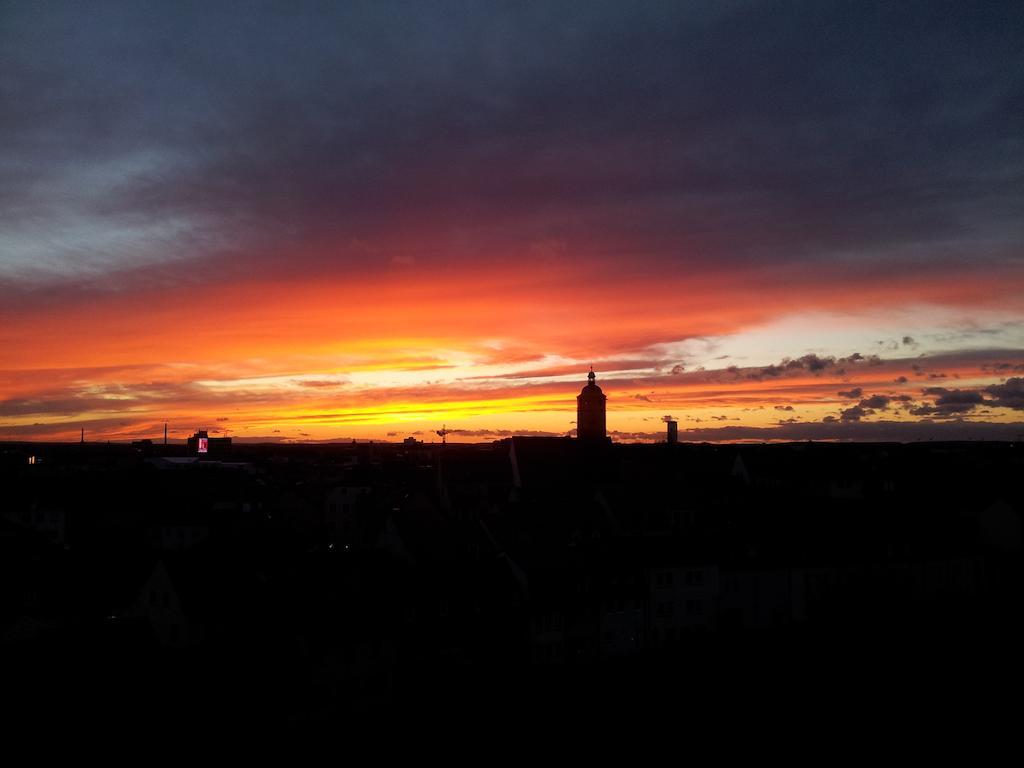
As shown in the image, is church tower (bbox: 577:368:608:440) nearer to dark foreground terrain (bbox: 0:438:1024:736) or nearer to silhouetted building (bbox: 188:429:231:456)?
dark foreground terrain (bbox: 0:438:1024:736)

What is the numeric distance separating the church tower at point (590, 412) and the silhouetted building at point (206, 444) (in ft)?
344

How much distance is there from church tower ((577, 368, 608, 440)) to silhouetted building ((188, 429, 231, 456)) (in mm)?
104874

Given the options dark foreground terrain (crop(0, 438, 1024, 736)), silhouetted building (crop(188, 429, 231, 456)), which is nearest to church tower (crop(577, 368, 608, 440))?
dark foreground terrain (crop(0, 438, 1024, 736))

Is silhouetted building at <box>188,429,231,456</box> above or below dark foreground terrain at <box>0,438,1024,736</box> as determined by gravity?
above

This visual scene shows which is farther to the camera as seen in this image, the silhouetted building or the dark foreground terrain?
the silhouetted building

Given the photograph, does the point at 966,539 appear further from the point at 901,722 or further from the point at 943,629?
the point at 901,722

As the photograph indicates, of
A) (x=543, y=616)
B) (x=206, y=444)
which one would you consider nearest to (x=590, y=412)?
(x=543, y=616)

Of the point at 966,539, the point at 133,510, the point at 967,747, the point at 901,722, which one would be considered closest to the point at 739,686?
the point at 901,722

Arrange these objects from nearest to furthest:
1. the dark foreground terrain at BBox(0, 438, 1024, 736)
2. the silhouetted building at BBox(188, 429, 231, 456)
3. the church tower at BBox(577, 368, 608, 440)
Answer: the dark foreground terrain at BBox(0, 438, 1024, 736), the church tower at BBox(577, 368, 608, 440), the silhouetted building at BBox(188, 429, 231, 456)

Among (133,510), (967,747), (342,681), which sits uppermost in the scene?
(133,510)

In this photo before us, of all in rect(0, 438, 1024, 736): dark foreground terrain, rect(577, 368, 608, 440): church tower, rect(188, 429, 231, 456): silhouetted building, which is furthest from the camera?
rect(188, 429, 231, 456): silhouetted building

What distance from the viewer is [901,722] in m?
48.4

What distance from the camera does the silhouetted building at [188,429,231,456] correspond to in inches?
7096

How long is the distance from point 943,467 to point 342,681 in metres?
95.0
